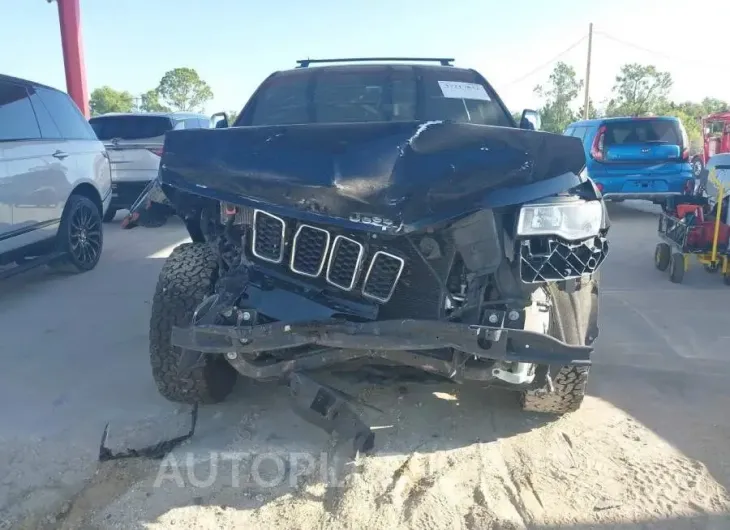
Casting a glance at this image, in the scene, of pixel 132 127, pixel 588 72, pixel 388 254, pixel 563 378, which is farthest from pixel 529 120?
pixel 588 72

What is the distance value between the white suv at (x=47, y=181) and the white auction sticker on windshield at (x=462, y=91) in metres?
3.56

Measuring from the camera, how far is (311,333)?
2.52m

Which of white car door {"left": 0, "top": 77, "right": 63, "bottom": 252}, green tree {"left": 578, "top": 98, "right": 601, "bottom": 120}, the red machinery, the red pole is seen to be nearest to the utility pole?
green tree {"left": 578, "top": 98, "right": 601, "bottom": 120}

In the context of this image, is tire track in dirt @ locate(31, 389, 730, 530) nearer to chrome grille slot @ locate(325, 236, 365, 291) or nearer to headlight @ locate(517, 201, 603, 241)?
chrome grille slot @ locate(325, 236, 365, 291)

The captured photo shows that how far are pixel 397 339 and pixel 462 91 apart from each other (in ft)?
8.02

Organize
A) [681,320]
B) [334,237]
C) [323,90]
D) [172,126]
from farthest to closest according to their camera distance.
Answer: [172,126], [681,320], [323,90], [334,237]

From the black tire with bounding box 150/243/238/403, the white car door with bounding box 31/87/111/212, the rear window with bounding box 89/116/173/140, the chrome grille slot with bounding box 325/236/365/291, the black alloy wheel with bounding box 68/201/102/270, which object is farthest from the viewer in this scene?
the rear window with bounding box 89/116/173/140

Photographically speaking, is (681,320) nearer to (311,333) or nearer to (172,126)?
(311,333)

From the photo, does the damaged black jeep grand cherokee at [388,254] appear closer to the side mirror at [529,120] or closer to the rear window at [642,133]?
the side mirror at [529,120]

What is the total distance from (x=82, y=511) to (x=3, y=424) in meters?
1.03

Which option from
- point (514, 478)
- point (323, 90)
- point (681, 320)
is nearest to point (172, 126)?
point (323, 90)

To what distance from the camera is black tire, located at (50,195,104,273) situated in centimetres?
607

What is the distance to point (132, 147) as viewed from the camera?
8.98 metres

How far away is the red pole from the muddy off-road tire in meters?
13.9
